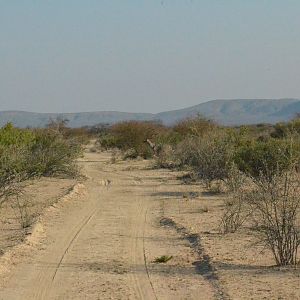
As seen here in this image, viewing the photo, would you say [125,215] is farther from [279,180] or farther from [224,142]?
[224,142]

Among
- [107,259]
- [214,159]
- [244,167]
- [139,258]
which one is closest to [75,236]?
[107,259]

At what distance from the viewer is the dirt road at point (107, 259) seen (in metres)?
9.48

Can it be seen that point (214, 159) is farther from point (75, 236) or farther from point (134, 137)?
point (134, 137)

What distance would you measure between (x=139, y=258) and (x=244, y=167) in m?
13.0

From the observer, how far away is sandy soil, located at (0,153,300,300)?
946cm

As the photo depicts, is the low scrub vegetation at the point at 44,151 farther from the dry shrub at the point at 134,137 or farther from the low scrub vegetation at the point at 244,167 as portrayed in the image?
the dry shrub at the point at 134,137

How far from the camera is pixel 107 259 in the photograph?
11.7 metres

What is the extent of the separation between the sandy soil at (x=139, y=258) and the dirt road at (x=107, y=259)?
14 mm

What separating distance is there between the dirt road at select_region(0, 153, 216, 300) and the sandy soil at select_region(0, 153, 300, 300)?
14 millimetres

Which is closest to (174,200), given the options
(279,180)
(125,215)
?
(125,215)

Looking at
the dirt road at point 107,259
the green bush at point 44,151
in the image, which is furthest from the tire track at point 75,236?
the green bush at point 44,151

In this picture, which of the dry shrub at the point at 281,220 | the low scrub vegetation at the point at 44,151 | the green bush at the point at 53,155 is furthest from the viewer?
the green bush at the point at 53,155

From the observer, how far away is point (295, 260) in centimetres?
1093

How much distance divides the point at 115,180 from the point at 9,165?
11.1 metres
